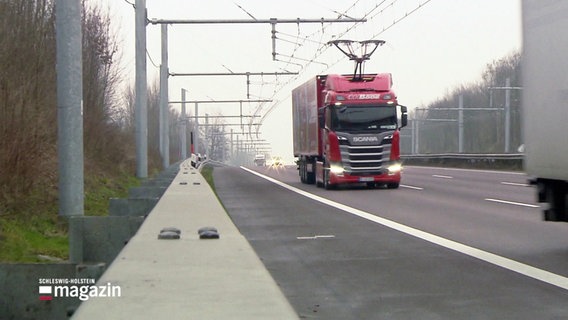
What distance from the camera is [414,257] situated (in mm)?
12250

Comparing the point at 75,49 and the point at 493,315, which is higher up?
the point at 75,49

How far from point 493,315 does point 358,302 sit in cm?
139

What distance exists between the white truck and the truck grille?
54.9ft

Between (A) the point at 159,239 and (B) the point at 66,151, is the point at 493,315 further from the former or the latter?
(B) the point at 66,151

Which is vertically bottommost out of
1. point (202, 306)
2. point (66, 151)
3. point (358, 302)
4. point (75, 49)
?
point (358, 302)

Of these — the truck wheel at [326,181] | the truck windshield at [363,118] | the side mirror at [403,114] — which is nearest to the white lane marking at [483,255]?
the truck windshield at [363,118]

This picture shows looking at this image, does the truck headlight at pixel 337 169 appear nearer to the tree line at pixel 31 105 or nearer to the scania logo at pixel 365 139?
the scania logo at pixel 365 139

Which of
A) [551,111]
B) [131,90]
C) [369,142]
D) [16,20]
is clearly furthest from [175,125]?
[551,111]

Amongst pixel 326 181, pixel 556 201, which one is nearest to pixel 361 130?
pixel 326 181

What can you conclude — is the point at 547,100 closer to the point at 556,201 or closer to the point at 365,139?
the point at 556,201

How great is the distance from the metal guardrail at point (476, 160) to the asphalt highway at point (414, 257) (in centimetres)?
2200

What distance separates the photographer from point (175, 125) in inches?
3762

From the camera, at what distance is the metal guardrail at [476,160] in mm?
44906

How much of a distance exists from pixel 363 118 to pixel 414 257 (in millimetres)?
17526
